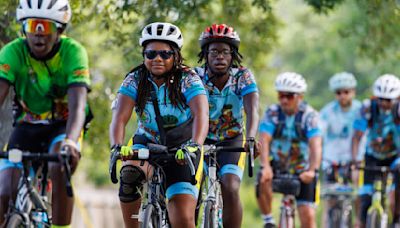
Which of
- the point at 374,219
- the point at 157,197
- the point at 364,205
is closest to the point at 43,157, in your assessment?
the point at 157,197

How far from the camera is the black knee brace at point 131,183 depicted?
34.9 feet

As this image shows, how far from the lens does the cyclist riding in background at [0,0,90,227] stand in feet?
34.0

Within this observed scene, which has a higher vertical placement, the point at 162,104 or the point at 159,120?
the point at 162,104

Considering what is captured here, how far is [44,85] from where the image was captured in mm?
10641

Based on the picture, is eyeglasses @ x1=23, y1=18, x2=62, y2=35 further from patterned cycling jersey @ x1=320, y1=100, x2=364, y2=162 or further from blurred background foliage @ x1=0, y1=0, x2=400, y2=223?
patterned cycling jersey @ x1=320, y1=100, x2=364, y2=162

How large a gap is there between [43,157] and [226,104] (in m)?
3.22

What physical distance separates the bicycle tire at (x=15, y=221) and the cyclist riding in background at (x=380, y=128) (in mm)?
7307

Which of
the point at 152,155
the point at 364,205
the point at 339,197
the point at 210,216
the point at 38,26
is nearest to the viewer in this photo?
the point at 152,155

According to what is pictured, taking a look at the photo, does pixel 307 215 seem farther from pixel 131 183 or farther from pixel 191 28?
pixel 191 28

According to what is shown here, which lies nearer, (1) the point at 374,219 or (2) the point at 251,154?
(2) the point at 251,154

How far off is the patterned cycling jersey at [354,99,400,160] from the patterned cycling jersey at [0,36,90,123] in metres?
6.56

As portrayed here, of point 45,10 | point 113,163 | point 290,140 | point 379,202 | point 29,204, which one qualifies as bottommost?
point 29,204

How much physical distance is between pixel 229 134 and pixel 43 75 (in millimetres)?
2596

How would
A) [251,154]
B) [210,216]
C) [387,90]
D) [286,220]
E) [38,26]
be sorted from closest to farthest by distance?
[38,26] < [251,154] < [210,216] < [286,220] < [387,90]
